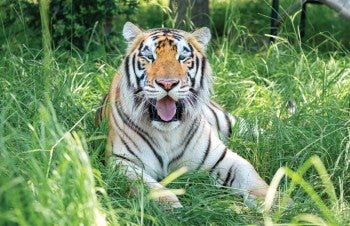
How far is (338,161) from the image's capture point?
183 inches

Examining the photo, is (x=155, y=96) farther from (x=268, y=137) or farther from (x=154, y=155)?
(x=268, y=137)

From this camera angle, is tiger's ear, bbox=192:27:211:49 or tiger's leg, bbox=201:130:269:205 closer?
tiger's leg, bbox=201:130:269:205

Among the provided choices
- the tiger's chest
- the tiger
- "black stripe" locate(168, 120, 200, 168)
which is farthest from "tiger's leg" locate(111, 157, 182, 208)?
"black stripe" locate(168, 120, 200, 168)

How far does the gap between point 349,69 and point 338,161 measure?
5.92 ft

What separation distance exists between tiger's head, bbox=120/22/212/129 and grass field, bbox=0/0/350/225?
0.34 metres

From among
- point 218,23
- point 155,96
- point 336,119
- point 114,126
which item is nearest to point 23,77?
point 114,126

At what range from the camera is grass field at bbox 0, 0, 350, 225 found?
346cm

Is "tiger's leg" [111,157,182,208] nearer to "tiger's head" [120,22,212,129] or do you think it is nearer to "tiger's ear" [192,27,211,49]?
"tiger's head" [120,22,212,129]

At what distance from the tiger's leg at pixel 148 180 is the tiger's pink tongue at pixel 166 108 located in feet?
1.04

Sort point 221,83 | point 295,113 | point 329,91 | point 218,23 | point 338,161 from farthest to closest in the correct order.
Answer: point 218,23 → point 221,83 → point 329,91 → point 295,113 → point 338,161

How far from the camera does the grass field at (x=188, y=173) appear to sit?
3465 mm

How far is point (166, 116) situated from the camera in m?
4.86

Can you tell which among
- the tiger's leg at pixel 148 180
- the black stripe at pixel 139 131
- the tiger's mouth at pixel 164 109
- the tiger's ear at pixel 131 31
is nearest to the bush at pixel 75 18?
the tiger's ear at pixel 131 31

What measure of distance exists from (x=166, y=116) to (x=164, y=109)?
0.15 feet
